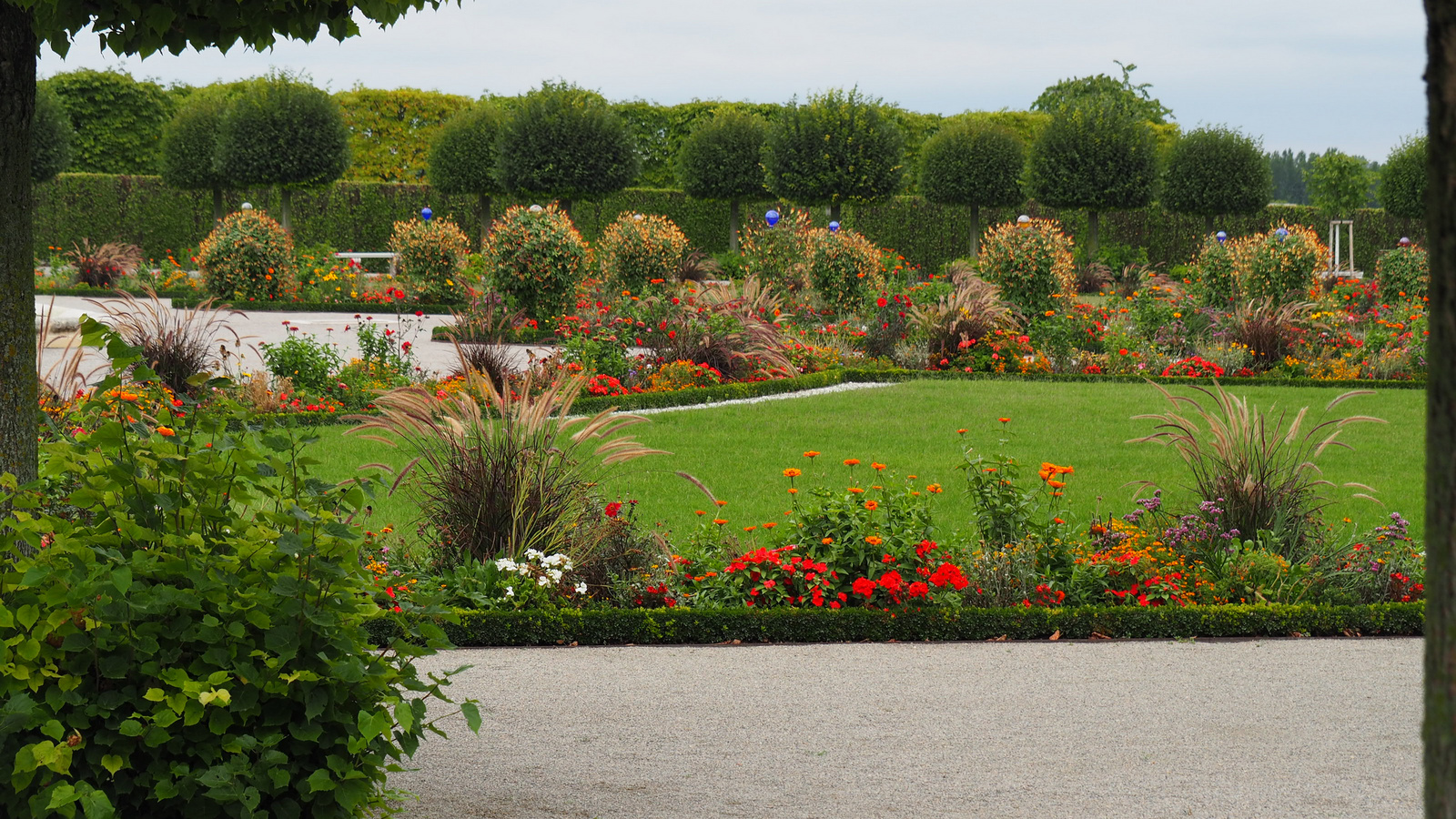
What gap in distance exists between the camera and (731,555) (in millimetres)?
4840

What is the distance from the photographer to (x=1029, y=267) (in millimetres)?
12516

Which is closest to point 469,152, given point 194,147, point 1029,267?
point 194,147

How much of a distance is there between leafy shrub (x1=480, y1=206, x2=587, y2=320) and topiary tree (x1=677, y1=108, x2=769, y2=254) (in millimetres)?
10873

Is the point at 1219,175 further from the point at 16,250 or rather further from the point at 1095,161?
the point at 16,250

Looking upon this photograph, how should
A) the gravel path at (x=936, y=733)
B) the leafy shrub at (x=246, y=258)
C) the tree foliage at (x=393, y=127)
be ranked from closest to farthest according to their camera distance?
the gravel path at (x=936, y=733) → the leafy shrub at (x=246, y=258) → the tree foliage at (x=393, y=127)

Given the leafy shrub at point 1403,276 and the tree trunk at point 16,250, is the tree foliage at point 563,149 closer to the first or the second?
the leafy shrub at point 1403,276

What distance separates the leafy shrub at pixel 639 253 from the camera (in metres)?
16.0

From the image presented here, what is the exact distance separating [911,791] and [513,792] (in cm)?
98

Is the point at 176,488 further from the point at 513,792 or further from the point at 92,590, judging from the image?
the point at 513,792

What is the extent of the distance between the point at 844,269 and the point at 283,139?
42.1ft

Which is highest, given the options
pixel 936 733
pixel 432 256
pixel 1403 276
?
pixel 432 256

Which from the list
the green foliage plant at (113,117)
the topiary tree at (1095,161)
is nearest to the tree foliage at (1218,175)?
the topiary tree at (1095,161)

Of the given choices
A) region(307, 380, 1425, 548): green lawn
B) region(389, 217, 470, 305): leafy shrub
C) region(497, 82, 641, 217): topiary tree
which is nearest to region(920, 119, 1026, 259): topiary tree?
region(497, 82, 641, 217): topiary tree

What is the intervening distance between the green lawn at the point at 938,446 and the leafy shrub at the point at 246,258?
9.75 meters
